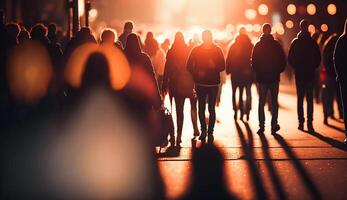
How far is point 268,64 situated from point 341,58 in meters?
1.99

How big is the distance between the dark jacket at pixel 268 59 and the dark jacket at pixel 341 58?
1719 mm

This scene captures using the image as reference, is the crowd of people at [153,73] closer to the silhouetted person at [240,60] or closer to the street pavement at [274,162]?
the silhouetted person at [240,60]

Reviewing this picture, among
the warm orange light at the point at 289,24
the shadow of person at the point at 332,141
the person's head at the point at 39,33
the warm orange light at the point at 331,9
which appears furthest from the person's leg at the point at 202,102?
the warm orange light at the point at 289,24

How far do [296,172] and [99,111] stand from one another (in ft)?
8.24

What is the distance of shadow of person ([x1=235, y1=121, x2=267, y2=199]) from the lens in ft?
30.7

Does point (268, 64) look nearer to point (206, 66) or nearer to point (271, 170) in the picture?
point (206, 66)

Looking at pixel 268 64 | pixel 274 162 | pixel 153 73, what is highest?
pixel 153 73

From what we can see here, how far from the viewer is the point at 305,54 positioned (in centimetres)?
1552

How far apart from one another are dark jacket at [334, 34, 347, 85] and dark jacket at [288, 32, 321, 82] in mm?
2083

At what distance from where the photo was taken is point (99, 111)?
10.7 metres

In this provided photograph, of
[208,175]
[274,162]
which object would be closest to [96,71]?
[208,175]

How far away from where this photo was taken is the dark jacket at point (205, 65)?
13828mm

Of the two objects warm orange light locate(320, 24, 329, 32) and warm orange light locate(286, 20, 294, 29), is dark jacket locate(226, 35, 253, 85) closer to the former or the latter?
warm orange light locate(320, 24, 329, 32)

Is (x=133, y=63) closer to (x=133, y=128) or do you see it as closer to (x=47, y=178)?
(x=133, y=128)
